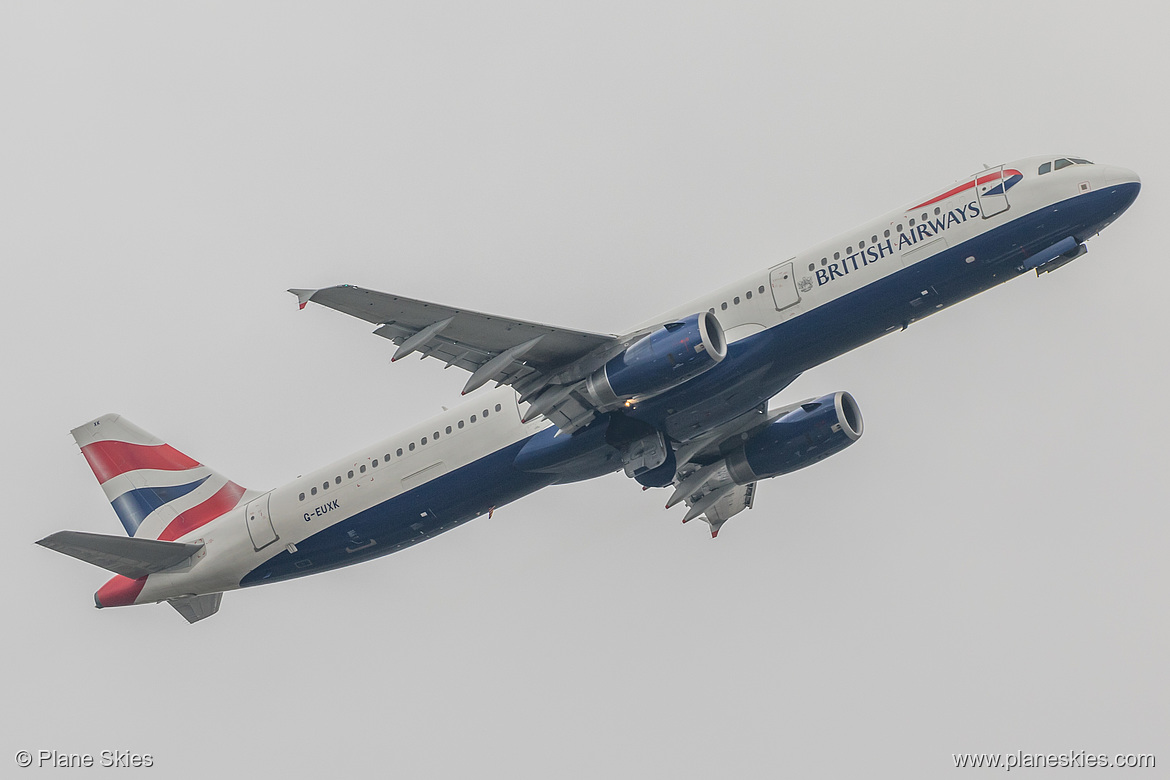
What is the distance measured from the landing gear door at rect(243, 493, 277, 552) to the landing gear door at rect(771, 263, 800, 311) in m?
18.3

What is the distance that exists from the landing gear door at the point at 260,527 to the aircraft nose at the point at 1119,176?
90.9ft

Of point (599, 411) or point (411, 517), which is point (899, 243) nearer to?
point (599, 411)

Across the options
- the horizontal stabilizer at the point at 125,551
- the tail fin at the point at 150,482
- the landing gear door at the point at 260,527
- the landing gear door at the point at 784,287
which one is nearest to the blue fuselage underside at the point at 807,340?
the landing gear door at the point at 784,287

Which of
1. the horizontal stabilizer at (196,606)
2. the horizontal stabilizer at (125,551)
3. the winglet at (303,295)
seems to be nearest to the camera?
the winglet at (303,295)

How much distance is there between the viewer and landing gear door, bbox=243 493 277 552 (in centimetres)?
4053

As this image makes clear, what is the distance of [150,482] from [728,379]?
22.2 m

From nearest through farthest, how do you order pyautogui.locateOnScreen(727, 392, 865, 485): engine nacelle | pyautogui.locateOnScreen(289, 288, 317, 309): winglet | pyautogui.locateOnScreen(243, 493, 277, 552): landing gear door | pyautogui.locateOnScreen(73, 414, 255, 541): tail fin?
pyautogui.locateOnScreen(289, 288, 317, 309): winglet
pyautogui.locateOnScreen(727, 392, 865, 485): engine nacelle
pyautogui.locateOnScreen(243, 493, 277, 552): landing gear door
pyautogui.locateOnScreen(73, 414, 255, 541): tail fin

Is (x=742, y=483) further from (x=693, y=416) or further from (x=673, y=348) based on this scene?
(x=673, y=348)

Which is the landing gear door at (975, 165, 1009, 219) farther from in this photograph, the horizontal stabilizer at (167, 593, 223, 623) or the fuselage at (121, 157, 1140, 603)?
the horizontal stabilizer at (167, 593, 223, 623)

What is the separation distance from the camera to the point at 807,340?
1368 inches

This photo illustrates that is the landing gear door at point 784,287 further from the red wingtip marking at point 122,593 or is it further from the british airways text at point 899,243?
the red wingtip marking at point 122,593

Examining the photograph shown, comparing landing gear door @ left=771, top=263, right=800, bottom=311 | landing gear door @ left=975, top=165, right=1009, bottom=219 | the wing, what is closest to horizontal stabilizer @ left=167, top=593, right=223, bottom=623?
the wing

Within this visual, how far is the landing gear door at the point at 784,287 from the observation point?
114 ft

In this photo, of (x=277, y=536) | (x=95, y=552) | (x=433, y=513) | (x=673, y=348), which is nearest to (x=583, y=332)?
(x=673, y=348)
